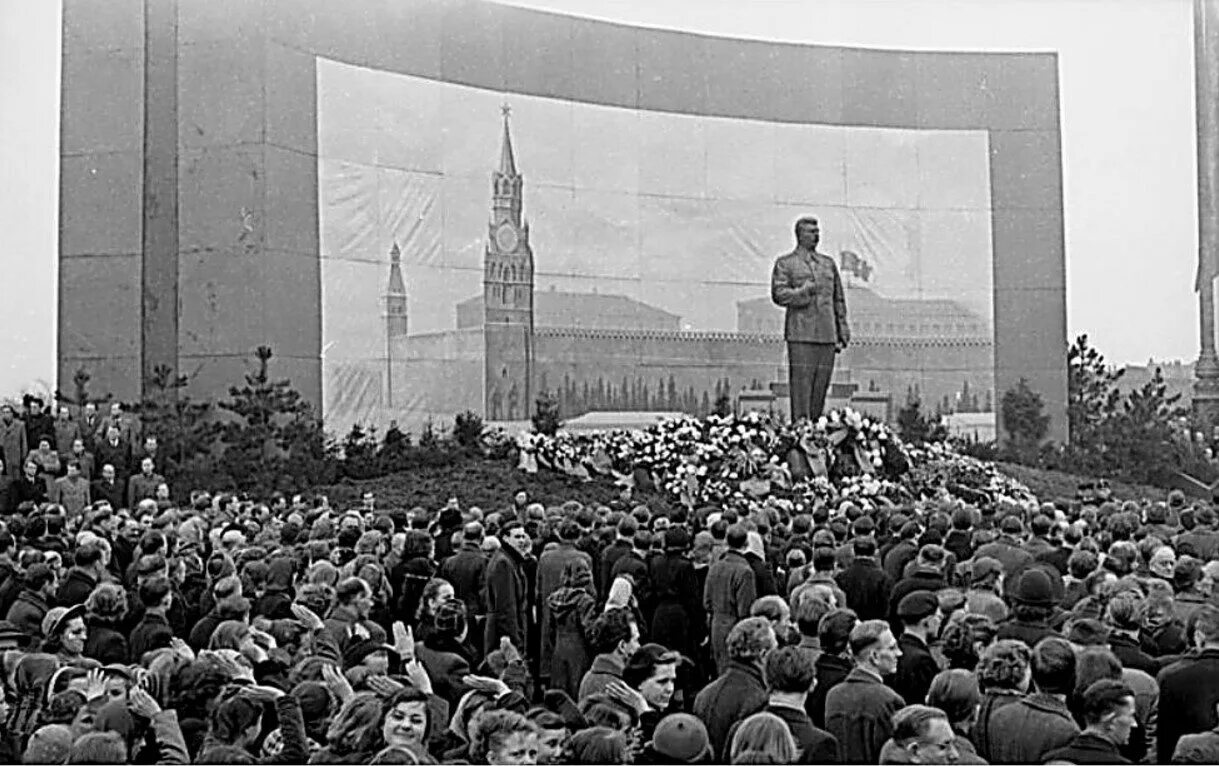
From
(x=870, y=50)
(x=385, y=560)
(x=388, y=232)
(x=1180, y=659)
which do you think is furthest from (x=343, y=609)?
(x=870, y=50)

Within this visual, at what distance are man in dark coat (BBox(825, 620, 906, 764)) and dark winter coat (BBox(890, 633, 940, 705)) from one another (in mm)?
631

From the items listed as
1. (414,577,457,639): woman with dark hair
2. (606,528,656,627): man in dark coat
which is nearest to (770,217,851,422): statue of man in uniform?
(606,528,656,627): man in dark coat

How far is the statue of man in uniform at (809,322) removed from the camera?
68.6ft

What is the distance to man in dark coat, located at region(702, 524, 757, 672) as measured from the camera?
917cm

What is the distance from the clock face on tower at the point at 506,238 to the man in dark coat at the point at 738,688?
741 inches

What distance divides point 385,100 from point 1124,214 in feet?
43.0

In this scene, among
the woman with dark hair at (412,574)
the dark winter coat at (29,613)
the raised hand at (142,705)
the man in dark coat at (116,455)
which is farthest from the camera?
the man in dark coat at (116,455)

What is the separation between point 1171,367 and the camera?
28.7 meters

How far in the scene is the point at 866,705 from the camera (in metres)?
5.69

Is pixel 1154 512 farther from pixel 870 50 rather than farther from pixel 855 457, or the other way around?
pixel 870 50

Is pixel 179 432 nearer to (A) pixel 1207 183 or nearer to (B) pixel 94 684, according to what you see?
(B) pixel 94 684

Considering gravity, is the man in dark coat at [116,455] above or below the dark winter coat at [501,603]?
above

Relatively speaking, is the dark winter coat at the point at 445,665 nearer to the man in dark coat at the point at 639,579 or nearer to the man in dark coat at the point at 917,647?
the man in dark coat at the point at 917,647

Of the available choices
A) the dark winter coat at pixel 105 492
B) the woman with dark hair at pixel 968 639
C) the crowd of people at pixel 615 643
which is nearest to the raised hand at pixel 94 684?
the crowd of people at pixel 615 643
